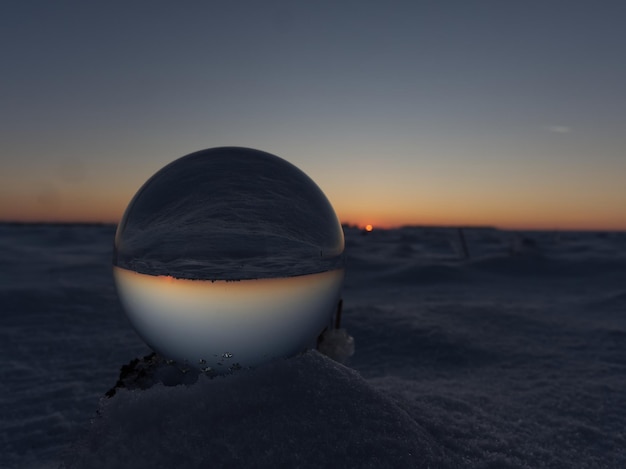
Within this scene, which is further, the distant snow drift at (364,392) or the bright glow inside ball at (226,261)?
the bright glow inside ball at (226,261)

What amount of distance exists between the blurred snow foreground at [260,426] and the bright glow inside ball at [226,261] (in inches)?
6.3

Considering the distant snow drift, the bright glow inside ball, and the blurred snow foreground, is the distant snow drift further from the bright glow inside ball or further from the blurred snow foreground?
the bright glow inside ball

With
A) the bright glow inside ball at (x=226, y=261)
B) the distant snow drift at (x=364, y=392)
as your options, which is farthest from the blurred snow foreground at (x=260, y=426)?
the bright glow inside ball at (x=226, y=261)

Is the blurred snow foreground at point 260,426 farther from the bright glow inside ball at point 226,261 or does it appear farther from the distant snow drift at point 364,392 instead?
the bright glow inside ball at point 226,261

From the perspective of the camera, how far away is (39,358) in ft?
10.4

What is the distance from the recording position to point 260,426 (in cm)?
126

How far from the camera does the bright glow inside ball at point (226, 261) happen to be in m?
1.45

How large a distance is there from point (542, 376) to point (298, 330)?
210 centimetres

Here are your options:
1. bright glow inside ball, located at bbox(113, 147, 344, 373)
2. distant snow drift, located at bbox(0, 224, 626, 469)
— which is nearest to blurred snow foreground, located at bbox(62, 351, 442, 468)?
distant snow drift, located at bbox(0, 224, 626, 469)

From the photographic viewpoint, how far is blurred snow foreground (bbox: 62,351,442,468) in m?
1.18

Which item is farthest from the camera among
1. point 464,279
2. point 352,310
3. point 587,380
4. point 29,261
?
point 29,261

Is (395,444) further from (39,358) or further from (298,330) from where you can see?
(39,358)

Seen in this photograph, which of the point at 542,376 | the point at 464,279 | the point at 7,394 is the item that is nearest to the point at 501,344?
the point at 542,376

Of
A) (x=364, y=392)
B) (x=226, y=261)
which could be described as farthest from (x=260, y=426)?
(x=226, y=261)
